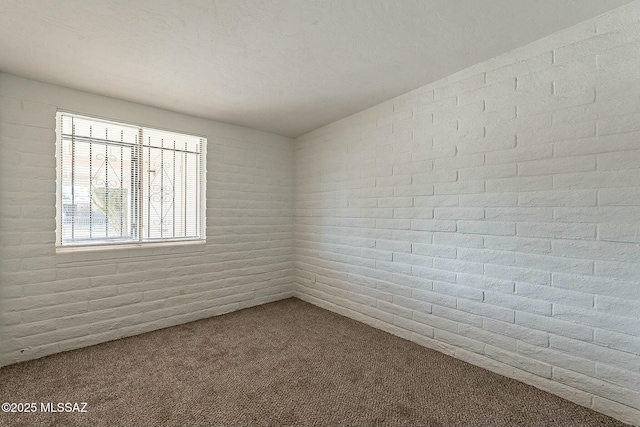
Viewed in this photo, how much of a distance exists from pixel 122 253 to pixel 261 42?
7.30ft

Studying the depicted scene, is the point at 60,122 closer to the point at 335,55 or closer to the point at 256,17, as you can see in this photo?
the point at 256,17

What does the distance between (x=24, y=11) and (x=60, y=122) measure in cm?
115

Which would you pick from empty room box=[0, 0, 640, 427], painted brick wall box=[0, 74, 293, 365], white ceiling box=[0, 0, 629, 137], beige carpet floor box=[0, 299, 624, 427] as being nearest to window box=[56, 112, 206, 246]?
empty room box=[0, 0, 640, 427]

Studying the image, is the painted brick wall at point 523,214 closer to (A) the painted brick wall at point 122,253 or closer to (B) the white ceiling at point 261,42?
(B) the white ceiling at point 261,42

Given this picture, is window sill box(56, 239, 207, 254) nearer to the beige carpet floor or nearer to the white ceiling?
the beige carpet floor

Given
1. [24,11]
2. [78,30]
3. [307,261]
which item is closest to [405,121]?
[307,261]

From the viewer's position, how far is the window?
2479 mm

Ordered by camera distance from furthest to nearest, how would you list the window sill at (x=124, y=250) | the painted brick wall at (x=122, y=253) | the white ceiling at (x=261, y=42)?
1. the window sill at (x=124, y=250)
2. the painted brick wall at (x=122, y=253)
3. the white ceiling at (x=261, y=42)

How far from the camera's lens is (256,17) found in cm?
160

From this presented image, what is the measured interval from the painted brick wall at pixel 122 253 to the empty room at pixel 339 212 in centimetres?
2

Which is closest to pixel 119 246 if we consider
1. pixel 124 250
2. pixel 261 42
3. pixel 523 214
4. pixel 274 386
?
pixel 124 250

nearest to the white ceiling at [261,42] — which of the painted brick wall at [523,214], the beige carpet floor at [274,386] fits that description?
the painted brick wall at [523,214]

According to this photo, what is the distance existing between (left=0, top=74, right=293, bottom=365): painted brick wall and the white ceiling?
0.35 metres

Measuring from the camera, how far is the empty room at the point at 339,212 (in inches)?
63.8
